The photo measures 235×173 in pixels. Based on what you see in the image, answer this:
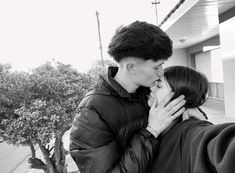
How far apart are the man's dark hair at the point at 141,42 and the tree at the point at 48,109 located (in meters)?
2.38

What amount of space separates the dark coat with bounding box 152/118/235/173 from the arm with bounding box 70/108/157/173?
0.22 feet

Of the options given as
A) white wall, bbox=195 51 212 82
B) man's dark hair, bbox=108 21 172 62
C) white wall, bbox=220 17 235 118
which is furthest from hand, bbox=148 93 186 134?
white wall, bbox=195 51 212 82

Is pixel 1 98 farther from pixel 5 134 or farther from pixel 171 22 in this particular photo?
pixel 171 22

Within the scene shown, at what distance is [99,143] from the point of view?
3.64 feet

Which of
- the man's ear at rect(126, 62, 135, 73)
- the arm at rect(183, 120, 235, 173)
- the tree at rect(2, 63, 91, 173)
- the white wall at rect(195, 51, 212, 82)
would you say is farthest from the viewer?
the white wall at rect(195, 51, 212, 82)

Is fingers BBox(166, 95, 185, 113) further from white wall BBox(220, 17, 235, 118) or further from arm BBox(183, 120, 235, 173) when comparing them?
white wall BBox(220, 17, 235, 118)

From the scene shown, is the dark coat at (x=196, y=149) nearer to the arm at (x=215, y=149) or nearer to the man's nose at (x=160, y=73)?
the arm at (x=215, y=149)

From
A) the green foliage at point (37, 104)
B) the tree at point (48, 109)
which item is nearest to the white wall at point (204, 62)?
the tree at point (48, 109)

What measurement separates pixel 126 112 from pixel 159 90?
19 cm

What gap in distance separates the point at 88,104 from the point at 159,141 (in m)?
0.37

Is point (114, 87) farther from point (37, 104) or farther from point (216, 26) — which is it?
point (216, 26)

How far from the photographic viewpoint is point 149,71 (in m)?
1.27

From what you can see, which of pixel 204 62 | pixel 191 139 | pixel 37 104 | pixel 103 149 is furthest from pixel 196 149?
pixel 204 62

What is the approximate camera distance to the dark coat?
676mm
